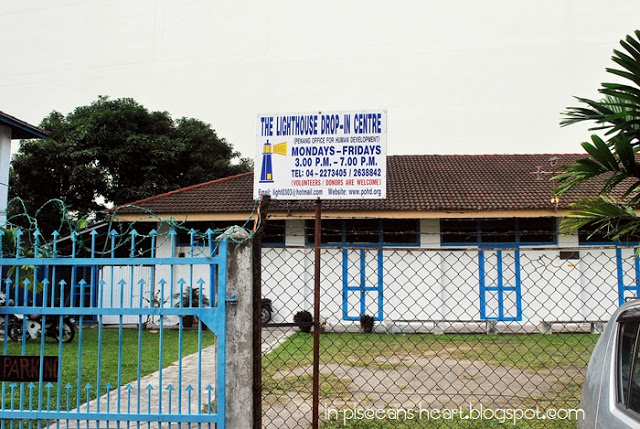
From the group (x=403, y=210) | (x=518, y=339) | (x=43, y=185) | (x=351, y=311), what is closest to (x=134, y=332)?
(x=351, y=311)

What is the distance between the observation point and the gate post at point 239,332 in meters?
3.26

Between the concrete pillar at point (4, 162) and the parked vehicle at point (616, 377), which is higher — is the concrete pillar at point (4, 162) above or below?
above

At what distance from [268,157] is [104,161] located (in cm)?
2006

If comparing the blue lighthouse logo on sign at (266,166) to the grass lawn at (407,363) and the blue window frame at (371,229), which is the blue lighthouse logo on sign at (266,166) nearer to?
the grass lawn at (407,363)

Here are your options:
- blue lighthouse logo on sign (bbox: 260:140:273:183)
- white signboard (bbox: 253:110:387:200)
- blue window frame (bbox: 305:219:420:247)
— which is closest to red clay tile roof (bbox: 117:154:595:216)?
blue window frame (bbox: 305:219:420:247)

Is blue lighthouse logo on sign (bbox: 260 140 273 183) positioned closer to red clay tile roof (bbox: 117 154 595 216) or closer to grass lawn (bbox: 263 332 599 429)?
grass lawn (bbox: 263 332 599 429)

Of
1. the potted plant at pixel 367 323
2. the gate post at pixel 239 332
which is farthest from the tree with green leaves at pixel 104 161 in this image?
the gate post at pixel 239 332

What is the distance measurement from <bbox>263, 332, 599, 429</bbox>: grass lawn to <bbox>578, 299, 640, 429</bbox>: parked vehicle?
2520 mm

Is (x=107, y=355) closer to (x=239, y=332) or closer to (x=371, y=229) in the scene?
(x=239, y=332)

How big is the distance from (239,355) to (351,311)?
11330 millimetres

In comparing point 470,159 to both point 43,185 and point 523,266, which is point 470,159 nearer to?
point 523,266

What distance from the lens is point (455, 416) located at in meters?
5.20

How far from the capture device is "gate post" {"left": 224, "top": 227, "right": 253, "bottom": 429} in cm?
326

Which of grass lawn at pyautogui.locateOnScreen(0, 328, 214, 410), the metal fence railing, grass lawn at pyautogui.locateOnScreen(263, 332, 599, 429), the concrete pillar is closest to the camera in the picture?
grass lawn at pyautogui.locateOnScreen(263, 332, 599, 429)
